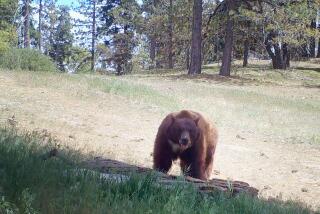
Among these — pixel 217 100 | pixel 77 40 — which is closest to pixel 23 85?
pixel 217 100

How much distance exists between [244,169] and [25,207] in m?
9.04

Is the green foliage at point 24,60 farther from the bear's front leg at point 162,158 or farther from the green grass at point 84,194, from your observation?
the green grass at point 84,194

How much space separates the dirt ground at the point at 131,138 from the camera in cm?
1130

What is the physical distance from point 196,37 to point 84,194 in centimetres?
3018

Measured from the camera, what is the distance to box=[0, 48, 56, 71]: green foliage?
25938mm

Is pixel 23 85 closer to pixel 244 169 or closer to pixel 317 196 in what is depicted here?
pixel 244 169

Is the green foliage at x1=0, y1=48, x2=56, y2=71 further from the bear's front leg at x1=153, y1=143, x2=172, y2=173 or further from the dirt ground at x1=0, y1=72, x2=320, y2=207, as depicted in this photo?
the bear's front leg at x1=153, y1=143, x2=172, y2=173

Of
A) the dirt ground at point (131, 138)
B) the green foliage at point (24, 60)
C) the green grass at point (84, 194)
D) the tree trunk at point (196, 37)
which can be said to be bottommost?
the dirt ground at point (131, 138)

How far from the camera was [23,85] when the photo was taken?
18688mm

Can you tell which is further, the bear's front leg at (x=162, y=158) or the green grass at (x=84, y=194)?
the bear's front leg at (x=162, y=158)

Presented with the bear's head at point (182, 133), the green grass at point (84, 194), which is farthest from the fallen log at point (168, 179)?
the bear's head at point (182, 133)

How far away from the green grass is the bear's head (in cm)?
236

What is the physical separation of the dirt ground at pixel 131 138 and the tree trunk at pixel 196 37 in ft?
51.1

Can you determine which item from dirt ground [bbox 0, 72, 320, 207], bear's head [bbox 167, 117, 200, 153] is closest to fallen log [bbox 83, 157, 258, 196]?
bear's head [bbox 167, 117, 200, 153]
